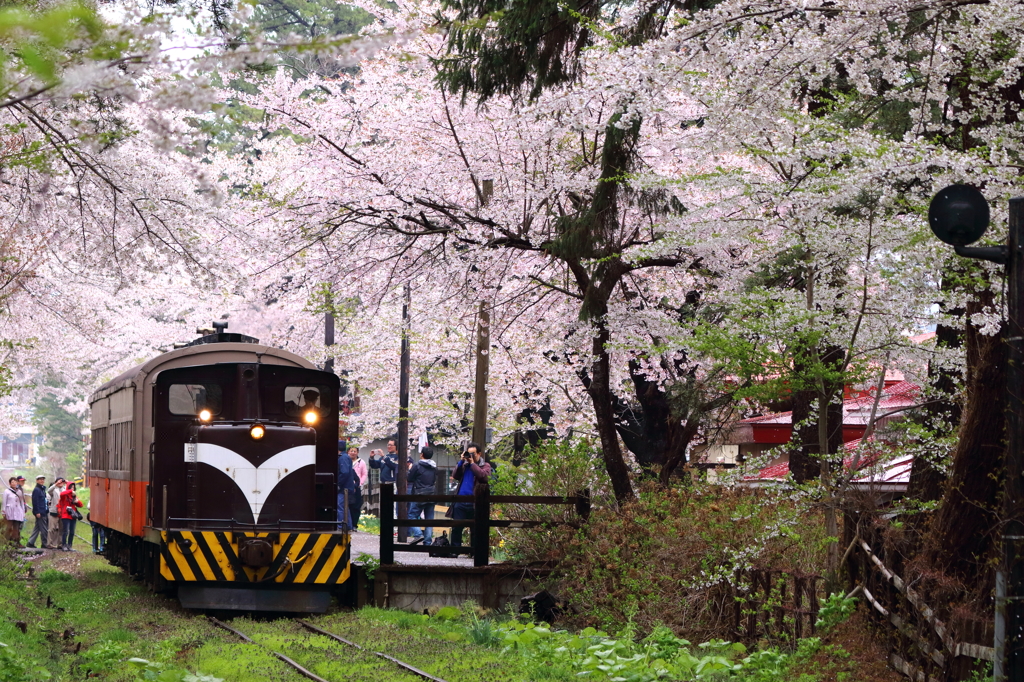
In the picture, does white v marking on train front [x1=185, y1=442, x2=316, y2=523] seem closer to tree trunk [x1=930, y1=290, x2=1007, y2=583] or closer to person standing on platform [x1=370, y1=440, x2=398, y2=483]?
tree trunk [x1=930, y1=290, x2=1007, y2=583]

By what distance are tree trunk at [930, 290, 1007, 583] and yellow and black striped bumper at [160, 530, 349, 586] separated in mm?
7730

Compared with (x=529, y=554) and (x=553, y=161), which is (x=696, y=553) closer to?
(x=529, y=554)

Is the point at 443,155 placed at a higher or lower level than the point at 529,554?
higher

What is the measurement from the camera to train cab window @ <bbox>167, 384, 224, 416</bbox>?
13922 millimetres

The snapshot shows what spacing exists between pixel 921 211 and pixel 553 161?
8562mm

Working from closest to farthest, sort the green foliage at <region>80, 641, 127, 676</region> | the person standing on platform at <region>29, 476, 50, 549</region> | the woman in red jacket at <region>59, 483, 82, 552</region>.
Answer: the green foliage at <region>80, 641, 127, 676</region>
the woman in red jacket at <region>59, 483, 82, 552</region>
the person standing on platform at <region>29, 476, 50, 549</region>

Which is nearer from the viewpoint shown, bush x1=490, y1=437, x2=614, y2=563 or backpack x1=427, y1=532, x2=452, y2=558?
bush x1=490, y1=437, x2=614, y2=563

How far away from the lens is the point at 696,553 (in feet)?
39.2

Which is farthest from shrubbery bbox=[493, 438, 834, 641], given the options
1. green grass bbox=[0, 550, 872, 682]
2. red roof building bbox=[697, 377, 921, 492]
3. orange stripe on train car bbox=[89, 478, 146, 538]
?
orange stripe on train car bbox=[89, 478, 146, 538]

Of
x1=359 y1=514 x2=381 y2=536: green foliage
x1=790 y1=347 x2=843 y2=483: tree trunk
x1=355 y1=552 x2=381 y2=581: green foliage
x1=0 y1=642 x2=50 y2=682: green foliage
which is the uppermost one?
x1=790 y1=347 x2=843 y2=483: tree trunk

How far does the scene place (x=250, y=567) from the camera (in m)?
13.5

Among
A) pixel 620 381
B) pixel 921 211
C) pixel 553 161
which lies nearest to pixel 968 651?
pixel 921 211

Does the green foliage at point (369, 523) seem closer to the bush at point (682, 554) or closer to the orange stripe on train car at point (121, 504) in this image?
the orange stripe on train car at point (121, 504)

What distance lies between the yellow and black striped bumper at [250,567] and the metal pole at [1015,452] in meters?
9.07
